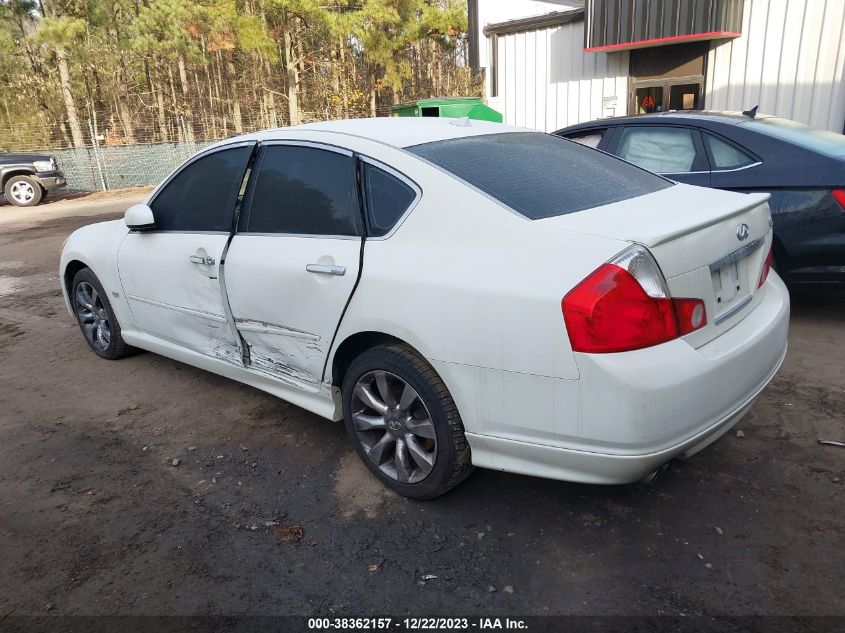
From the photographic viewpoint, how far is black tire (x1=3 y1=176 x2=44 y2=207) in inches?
642

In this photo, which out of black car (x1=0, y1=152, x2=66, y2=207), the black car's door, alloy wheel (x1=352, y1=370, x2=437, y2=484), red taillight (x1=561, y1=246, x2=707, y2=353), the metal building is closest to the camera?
red taillight (x1=561, y1=246, x2=707, y2=353)

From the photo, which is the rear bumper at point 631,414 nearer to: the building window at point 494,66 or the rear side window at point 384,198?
the rear side window at point 384,198

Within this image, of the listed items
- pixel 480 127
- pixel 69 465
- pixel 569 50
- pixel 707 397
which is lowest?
pixel 69 465

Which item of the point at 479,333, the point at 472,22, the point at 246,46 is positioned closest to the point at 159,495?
the point at 479,333

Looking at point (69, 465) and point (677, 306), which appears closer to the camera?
point (677, 306)

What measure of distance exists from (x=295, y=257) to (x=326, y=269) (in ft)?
0.79

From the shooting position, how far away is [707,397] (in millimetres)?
2238

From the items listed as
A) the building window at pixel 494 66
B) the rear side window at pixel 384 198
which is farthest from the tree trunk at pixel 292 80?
the rear side window at pixel 384 198

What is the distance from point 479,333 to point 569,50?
1025cm

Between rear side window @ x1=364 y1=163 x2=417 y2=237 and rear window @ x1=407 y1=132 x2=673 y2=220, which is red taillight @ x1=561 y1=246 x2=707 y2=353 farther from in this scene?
rear side window @ x1=364 y1=163 x2=417 y2=237

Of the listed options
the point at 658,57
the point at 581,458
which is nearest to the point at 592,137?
the point at 581,458

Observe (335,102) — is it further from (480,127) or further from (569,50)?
(480,127)

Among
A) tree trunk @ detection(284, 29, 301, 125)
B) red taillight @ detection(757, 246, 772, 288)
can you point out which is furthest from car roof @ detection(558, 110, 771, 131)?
tree trunk @ detection(284, 29, 301, 125)

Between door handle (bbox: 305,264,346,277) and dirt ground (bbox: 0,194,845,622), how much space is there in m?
0.99
